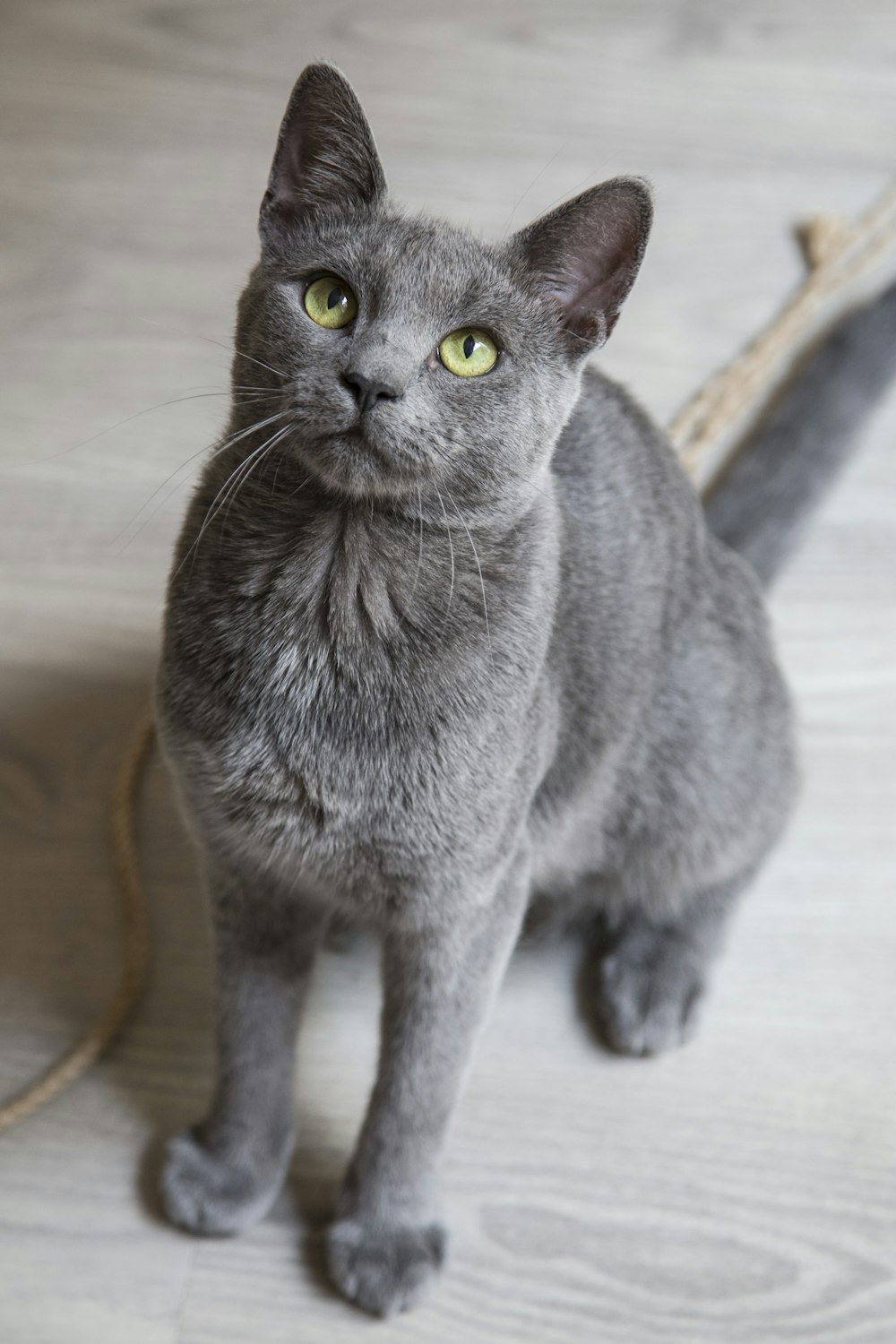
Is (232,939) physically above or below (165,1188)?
above

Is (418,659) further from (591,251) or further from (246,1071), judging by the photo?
(246,1071)

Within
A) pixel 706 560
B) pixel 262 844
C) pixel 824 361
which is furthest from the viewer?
pixel 824 361

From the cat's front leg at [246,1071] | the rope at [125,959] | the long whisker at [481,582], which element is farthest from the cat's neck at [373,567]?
the rope at [125,959]

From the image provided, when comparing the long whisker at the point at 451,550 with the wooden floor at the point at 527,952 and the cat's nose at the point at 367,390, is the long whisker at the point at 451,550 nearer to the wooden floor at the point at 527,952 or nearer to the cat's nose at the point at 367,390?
the cat's nose at the point at 367,390

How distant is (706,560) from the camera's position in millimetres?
1112

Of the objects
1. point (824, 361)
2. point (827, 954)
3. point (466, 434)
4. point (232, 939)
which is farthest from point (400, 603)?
point (824, 361)

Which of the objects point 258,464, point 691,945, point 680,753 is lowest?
point 691,945

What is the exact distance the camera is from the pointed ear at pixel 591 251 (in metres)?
0.75

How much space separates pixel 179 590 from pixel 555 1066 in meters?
0.56

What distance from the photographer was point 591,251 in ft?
2.55

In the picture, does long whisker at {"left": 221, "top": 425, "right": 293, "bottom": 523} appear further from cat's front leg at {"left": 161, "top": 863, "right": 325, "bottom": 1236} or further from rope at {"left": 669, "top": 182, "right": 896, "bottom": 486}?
rope at {"left": 669, "top": 182, "right": 896, "bottom": 486}

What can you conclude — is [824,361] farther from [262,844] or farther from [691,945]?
[262,844]

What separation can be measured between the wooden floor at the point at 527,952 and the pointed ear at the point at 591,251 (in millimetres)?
270

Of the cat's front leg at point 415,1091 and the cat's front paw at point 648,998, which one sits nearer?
the cat's front leg at point 415,1091
